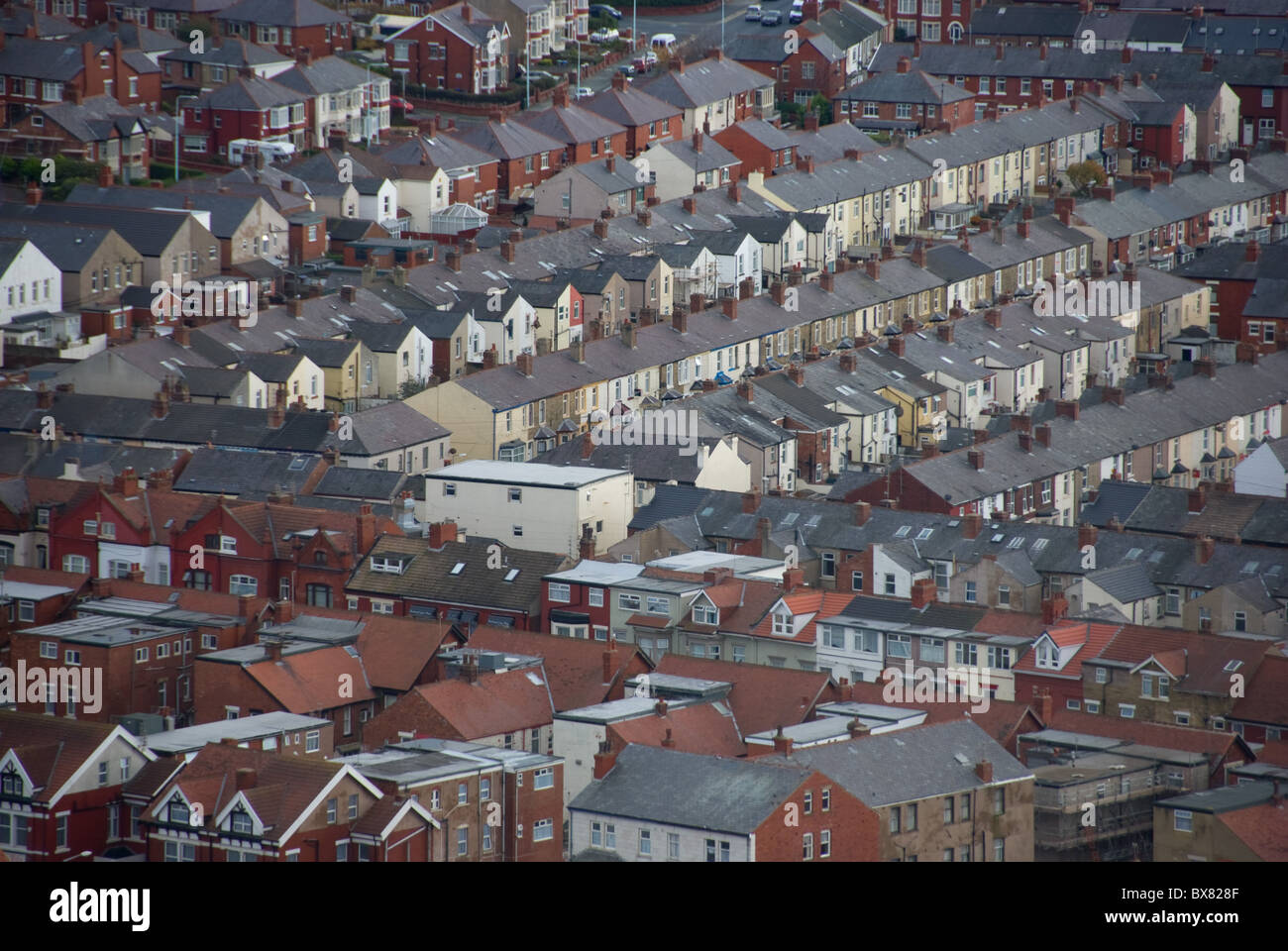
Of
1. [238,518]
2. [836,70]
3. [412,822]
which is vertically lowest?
[836,70]

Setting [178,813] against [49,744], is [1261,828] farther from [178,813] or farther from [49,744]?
[49,744]

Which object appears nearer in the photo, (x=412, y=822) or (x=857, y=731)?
(x=412, y=822)

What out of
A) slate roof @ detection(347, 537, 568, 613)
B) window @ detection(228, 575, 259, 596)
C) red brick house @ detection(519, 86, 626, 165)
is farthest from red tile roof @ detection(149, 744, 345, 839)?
red brick house @ detection(519, 86, 626, 165)

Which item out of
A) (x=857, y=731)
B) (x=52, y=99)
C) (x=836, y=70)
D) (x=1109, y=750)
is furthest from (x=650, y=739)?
(x=836, y=70)

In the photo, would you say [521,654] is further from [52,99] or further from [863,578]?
[52,99]

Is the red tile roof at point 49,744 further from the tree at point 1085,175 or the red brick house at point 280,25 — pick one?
the red brick house at point 280,25

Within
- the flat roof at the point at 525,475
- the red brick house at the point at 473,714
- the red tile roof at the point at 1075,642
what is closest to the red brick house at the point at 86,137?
the flat roof at the point at 525,475

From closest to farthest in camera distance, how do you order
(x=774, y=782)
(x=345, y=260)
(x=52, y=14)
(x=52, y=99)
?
(x=774, y=782)
(x=345, y=260)
(x=52, y=99)
(x=52, y=14)
